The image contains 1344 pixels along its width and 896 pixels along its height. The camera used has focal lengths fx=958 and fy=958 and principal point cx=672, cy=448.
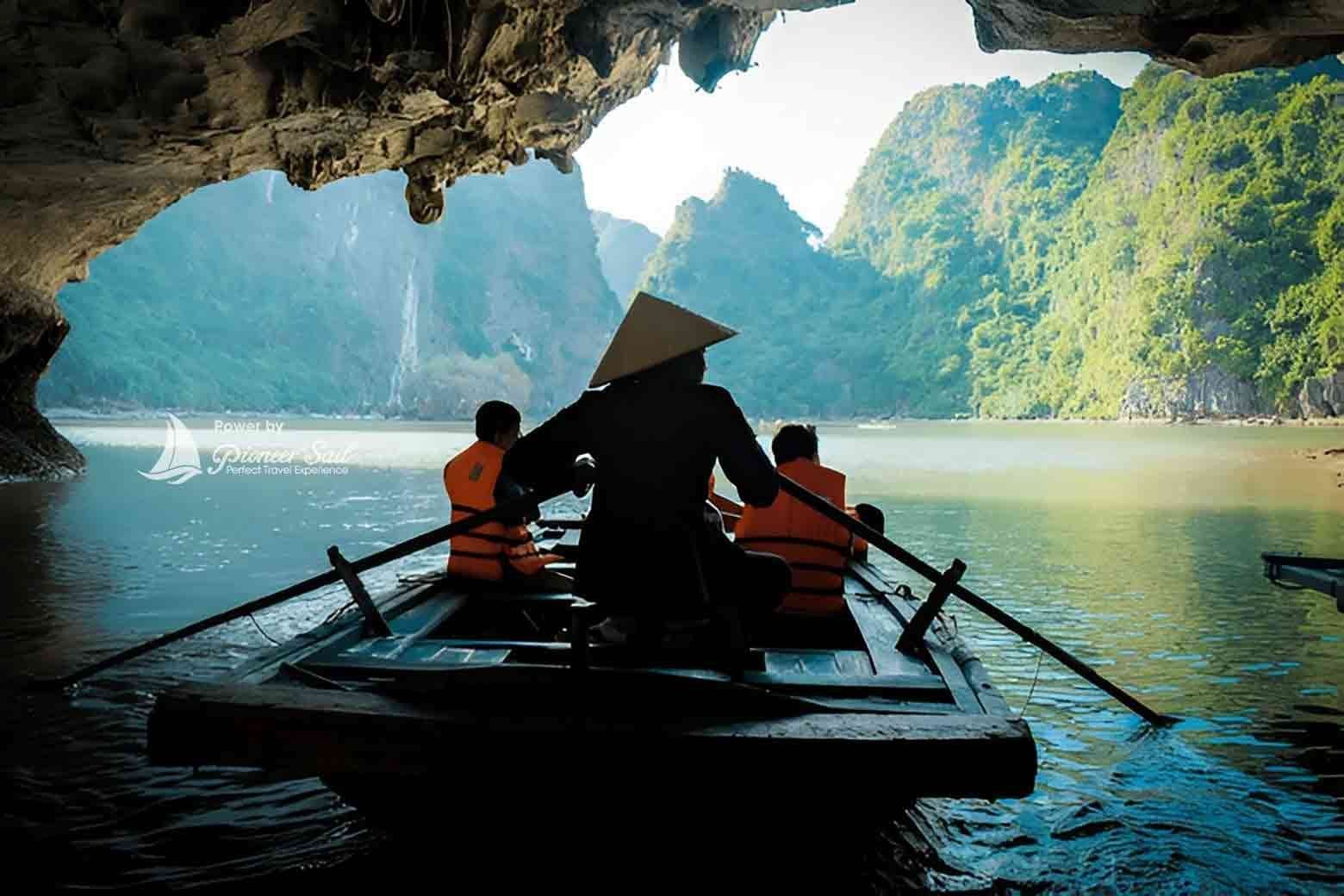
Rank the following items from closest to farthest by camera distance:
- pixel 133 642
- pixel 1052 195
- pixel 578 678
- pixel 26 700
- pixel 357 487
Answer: pixel 578 678 → pixel 26 700 → pixel 133 642 → pixel 357 487 → pixel 1052 195

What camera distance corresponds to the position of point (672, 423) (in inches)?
108

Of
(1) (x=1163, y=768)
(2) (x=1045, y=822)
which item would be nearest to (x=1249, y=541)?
(1) (x=1163, y=768)

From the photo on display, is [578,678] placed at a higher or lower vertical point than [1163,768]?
higher

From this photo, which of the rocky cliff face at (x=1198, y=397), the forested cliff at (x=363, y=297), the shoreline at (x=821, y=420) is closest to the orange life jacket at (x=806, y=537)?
the shoreline at (x=821, y=420)

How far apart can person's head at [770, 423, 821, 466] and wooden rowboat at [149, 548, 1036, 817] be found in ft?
4.31

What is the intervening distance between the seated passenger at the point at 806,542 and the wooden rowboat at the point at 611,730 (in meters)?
1.06

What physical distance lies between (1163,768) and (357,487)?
1496 cm

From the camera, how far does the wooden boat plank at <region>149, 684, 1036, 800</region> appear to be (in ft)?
7.79

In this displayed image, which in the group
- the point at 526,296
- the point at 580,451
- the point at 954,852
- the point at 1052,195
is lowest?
the point at 954,852

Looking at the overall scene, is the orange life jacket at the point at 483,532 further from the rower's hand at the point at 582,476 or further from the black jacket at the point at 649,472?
the black jacket at the point at 649,472

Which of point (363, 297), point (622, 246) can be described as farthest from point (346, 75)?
point (622, 246)

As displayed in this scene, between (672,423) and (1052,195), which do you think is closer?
(672,423)

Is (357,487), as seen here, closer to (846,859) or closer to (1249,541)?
(1249,541)

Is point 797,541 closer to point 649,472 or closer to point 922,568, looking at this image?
point 922,568
